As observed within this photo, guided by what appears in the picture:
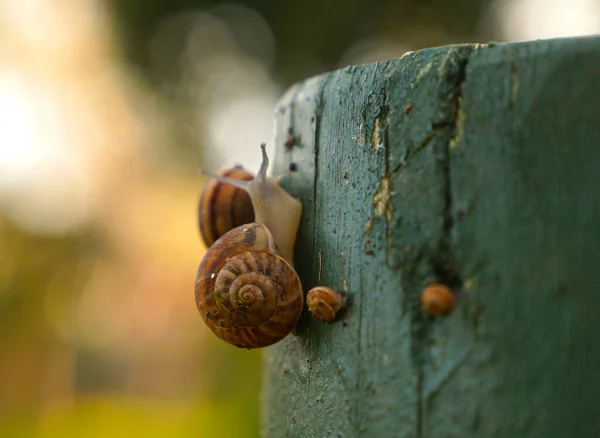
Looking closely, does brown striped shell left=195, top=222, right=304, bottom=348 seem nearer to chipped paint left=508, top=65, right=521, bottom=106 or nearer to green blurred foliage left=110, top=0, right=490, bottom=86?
chipped paint left=508, top=65, right=521, bottom=106

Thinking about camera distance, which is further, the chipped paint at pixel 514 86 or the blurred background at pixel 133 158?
the blurred background at pixel 133 158

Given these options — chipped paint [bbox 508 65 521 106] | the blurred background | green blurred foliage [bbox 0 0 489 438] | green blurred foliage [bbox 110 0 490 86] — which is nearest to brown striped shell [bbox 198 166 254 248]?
chipped paint [bbox 508 65 521 106]

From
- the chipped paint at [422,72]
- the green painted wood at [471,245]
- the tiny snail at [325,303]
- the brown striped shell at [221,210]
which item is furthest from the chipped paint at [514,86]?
the brown striped shell at [221,210]

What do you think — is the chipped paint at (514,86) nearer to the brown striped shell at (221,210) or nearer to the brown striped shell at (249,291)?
the brown striped shell at (249,291)

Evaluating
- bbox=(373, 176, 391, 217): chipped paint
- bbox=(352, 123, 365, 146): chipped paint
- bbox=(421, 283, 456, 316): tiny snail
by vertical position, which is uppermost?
bbox=(352, 123, 365, 146): chipped paint

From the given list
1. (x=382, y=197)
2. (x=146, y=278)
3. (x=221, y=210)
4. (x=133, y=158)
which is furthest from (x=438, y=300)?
(x=146, y=278)

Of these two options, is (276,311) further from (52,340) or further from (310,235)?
(52,340)
